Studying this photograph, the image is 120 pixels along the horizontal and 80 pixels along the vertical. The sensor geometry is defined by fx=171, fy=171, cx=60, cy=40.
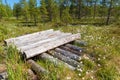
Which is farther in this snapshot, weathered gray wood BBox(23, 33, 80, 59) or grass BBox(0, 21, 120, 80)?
weathered gray wood BBox(23, 33, 80, 59)

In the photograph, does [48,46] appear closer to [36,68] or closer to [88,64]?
[36,68]

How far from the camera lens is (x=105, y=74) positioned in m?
5.10

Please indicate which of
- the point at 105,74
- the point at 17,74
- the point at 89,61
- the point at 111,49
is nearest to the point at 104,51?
the point at 111,49

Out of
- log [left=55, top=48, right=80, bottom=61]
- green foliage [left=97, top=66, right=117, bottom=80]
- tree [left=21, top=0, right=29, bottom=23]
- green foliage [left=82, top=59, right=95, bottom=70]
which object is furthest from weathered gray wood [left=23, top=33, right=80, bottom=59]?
tree [left=21, top=0, right=29, bottom=23]

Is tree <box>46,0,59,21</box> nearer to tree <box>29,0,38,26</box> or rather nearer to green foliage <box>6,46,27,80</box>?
tree <box>29,0,38,26</box>

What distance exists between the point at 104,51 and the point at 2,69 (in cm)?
378

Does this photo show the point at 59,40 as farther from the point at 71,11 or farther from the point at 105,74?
the point at 71,11

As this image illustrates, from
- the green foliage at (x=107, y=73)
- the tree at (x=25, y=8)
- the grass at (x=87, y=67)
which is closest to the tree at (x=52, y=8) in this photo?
the tree at (x=25, y=8)

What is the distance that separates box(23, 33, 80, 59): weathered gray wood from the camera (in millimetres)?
6117

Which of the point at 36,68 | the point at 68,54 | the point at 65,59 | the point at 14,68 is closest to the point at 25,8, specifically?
the point at 68,54

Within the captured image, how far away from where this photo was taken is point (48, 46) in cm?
705

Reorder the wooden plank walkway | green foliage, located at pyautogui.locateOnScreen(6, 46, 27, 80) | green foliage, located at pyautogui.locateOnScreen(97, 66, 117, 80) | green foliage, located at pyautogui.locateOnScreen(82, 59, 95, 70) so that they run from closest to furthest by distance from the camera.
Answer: green foliage, located at pyautogui.locateOnScreen(6, 46, 27, 80), green foliage, located at pyautogui.locateOnScreen(97, 66, 117, 80), green foliage, located at pyautogui.locateOnScreen(82, 59, 95, 70), the wooden plank walkway

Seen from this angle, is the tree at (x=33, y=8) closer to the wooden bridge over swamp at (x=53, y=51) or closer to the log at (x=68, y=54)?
the wooden bridge over swamp at (x=53, y=51)

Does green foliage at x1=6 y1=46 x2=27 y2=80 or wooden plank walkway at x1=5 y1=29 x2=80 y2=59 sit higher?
wooden plank walkway at x1=5 y1=29 x2=80 y2=59
